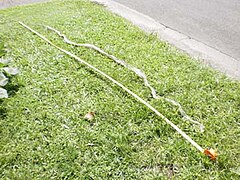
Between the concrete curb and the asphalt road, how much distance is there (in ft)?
0.51

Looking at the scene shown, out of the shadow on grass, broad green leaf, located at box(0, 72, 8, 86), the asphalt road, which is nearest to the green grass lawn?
the shadow on grass

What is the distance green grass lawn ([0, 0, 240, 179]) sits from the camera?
2260mm

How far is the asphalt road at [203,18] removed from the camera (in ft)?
14.4

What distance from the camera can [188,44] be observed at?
427cm

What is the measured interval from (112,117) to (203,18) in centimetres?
355

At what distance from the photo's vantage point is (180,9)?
19.6ft

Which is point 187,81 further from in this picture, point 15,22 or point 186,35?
point 15,22

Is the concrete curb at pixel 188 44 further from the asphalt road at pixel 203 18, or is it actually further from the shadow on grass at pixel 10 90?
the shadow on grass at pixel 10 90

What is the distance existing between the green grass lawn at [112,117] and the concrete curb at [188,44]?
201mm

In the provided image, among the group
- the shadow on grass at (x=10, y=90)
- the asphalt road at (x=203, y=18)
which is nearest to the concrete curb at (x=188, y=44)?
the asphalt road at (x=203, y=18)

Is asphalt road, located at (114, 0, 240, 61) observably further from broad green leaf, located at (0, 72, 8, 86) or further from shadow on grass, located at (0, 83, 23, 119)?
broad green leaf, located at (0, 72, 8, 86)

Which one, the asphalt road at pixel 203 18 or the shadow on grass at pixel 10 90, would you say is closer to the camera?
the shadow on grass at pixel 10 90

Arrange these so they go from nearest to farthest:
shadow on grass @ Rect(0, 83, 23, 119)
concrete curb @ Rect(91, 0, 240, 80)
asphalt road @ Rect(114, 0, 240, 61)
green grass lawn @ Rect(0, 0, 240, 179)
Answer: green grass lawn @ Rect(0, 0, 240, 179) < shadow on grass @ Rect(0, 83, 23, 119) < concrete curb @ Rect(91, 0, 240, 80) < asphalt road @ Rect(114, 0, 240, 61)

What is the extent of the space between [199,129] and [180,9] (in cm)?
404
